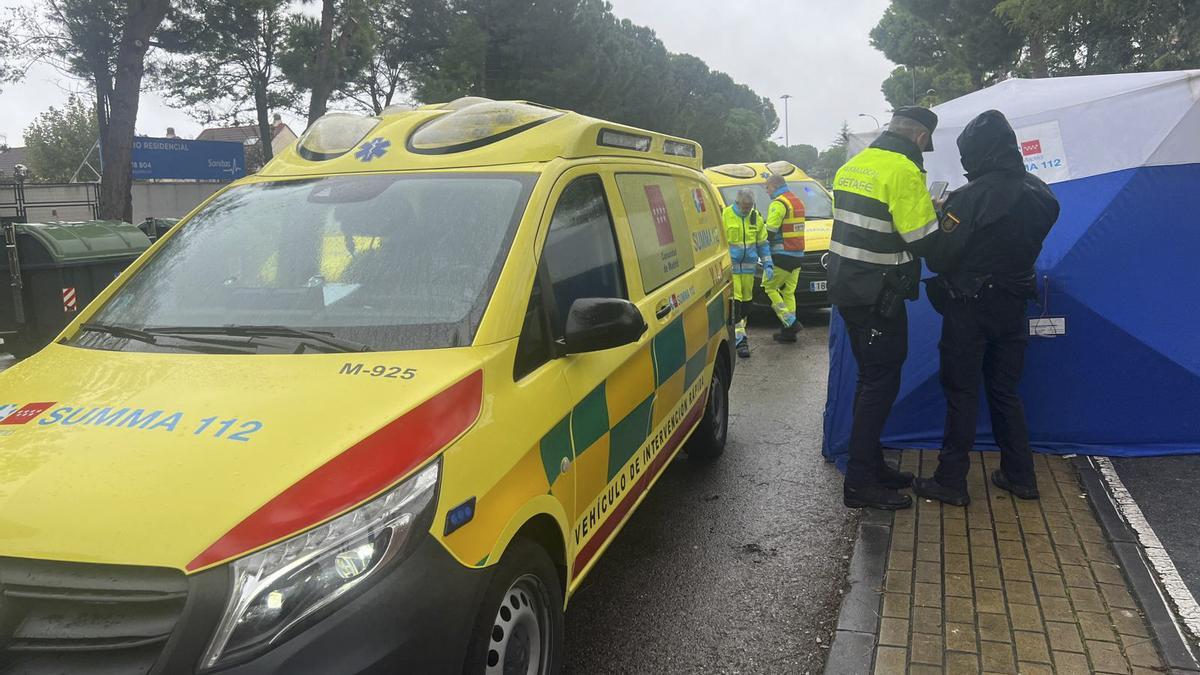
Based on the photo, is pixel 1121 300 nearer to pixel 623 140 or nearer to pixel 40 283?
pixel 623 140

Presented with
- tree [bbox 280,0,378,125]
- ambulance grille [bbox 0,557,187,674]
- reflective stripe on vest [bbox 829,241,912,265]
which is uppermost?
tree [bbox 280,0,378,125]

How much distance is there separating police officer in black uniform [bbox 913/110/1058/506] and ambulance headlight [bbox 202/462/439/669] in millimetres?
3160

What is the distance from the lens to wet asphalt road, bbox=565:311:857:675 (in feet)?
10.4

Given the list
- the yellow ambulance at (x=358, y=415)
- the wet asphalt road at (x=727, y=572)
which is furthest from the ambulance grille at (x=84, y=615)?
the wet asphalt road at (x=727, y=572)

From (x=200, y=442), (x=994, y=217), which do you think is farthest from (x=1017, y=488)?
(x=200, y=442)

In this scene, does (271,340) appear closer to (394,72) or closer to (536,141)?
(536,141)

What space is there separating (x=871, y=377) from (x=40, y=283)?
926cm

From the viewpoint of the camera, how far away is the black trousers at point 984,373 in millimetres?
4207

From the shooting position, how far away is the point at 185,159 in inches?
1102

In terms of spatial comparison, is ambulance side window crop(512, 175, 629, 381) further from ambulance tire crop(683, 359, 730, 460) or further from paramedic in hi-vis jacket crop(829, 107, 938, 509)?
ambulance tire crop(683, 359, 730, 460)

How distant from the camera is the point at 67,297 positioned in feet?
31.2

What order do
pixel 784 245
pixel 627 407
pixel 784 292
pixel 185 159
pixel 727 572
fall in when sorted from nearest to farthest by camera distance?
pixel 627 407, pixel 727 572, pixel 784 245, pixel 784 292, pixel 185 159

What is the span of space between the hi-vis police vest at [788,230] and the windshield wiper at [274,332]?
6938 millimetres

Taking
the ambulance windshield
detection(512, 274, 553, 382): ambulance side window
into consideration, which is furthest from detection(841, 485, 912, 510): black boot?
the ambulance windshield
